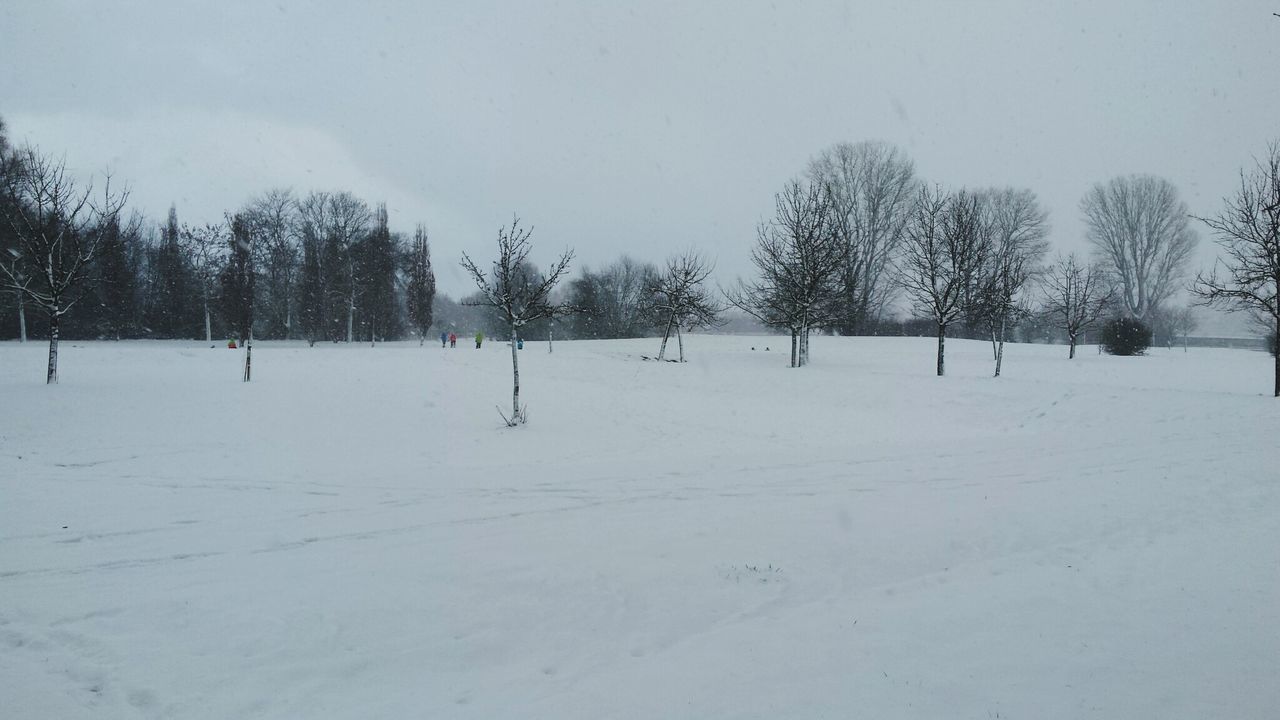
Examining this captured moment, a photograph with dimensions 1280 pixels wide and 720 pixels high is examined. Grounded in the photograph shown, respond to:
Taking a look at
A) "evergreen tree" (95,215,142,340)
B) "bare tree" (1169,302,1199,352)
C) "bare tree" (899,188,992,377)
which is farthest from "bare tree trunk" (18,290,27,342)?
"bare tree" (1169,302,1199,352)

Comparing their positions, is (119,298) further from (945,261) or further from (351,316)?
(945,261)

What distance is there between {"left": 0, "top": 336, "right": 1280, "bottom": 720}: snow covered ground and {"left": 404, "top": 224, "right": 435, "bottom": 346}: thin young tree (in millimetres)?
30822

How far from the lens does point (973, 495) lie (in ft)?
24.1

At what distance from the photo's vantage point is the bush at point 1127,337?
31.2 metres

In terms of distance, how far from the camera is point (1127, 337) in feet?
103

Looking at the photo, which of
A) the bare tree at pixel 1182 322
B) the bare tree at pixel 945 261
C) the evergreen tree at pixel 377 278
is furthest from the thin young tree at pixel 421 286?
the bare tree at pixel 1182 322

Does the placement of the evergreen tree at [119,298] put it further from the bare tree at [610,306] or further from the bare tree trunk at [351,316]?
the bare tree at [610,306]

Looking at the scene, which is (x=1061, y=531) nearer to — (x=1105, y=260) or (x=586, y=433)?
(x=586, y=433)

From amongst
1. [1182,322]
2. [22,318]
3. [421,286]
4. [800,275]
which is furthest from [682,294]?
[1182,322]

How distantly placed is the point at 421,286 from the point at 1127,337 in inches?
1754

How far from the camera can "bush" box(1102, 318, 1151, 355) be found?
102ft

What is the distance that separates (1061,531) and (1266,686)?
9.29ft

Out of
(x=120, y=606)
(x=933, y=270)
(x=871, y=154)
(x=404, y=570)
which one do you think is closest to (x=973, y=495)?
(x=404, y=570)

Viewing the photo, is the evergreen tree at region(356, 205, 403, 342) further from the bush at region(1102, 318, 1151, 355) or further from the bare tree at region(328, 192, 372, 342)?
the bush at region(1102, 318, 1151, 355)
